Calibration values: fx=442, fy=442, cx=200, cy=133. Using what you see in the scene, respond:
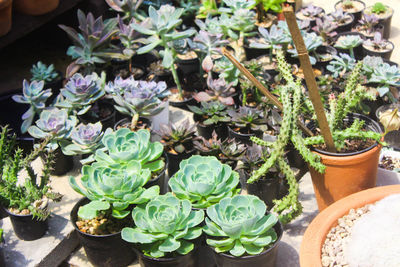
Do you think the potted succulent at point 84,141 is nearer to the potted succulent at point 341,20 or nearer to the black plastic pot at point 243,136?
the black plastic pot at point 243,136

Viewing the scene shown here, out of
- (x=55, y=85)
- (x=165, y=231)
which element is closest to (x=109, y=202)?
(x=165, y=231)

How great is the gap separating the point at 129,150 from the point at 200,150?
0.46 metres

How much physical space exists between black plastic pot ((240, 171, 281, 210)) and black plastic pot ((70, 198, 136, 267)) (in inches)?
27.5

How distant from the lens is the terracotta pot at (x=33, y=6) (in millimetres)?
3174

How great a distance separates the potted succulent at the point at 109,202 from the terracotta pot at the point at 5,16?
130 cm

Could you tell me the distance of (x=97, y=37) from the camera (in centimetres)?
299

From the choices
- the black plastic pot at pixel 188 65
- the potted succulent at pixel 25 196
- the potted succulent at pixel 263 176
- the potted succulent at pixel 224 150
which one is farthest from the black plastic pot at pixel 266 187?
the black plastic pot at pixel 188 65

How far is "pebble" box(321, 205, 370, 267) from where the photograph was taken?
5.39 feet

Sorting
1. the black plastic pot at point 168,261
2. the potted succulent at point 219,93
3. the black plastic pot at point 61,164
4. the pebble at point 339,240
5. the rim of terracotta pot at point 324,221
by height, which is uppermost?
the rim of terracotta pot at point 324,221

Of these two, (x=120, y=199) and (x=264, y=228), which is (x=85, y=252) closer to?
(x=120, y=199)

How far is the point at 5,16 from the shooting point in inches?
115

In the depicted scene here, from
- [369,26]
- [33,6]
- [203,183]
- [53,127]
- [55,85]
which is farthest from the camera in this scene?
[369,26]

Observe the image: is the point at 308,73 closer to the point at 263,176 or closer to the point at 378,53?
the point at 263,176

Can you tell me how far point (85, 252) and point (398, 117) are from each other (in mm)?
1986
